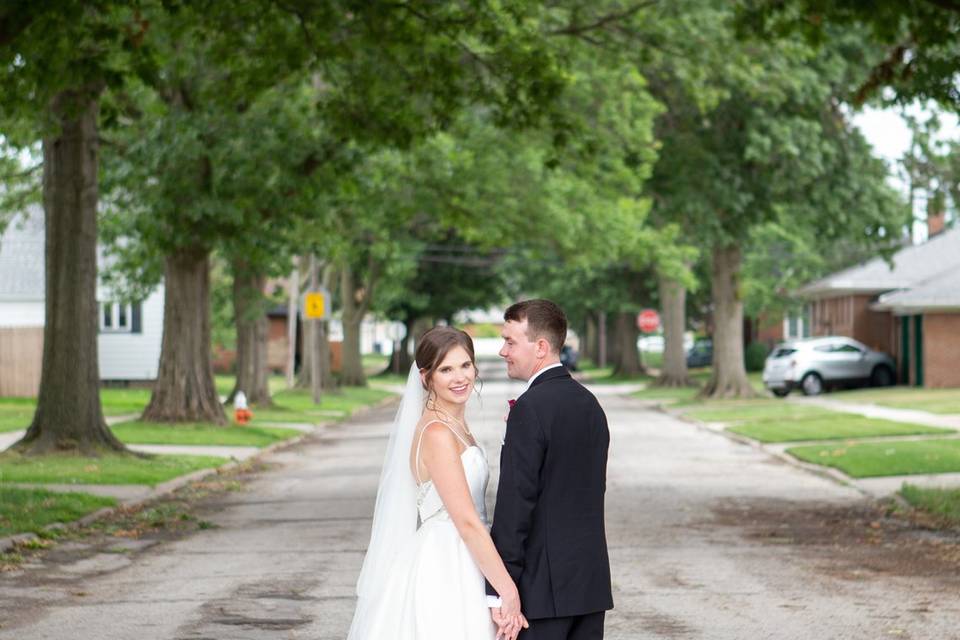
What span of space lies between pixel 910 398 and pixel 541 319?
39684mm

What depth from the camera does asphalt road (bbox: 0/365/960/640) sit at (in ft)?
32.6

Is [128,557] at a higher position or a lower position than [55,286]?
lower

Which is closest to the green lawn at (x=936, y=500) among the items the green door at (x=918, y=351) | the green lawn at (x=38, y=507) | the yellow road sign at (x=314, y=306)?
the green lawn at (x=38, y=507)

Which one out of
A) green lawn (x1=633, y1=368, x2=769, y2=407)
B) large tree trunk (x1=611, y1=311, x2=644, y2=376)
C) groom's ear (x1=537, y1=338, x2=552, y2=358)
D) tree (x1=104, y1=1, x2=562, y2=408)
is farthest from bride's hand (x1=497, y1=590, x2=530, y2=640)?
large tree trunk (x1=611, y1=311, x2=644, y2=376)

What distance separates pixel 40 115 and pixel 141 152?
20.2 feet

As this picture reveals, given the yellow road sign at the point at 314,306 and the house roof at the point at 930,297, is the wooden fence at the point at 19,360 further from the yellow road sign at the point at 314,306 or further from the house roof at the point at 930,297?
the house roof at the point at 930,297

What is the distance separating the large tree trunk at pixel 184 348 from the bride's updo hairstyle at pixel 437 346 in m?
25.8

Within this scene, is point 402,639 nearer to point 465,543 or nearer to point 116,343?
point 465,543

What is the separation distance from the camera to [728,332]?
46.3 meters

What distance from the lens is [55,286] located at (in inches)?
894

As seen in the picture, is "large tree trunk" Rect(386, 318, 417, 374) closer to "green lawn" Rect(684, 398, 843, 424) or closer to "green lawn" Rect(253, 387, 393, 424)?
"green lawn" Rect(253, 387, 393, 424)

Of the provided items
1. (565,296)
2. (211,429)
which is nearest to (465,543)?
(211,429)

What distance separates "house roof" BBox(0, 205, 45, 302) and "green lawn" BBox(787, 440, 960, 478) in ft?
127

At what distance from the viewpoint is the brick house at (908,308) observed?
49531 millimetres
